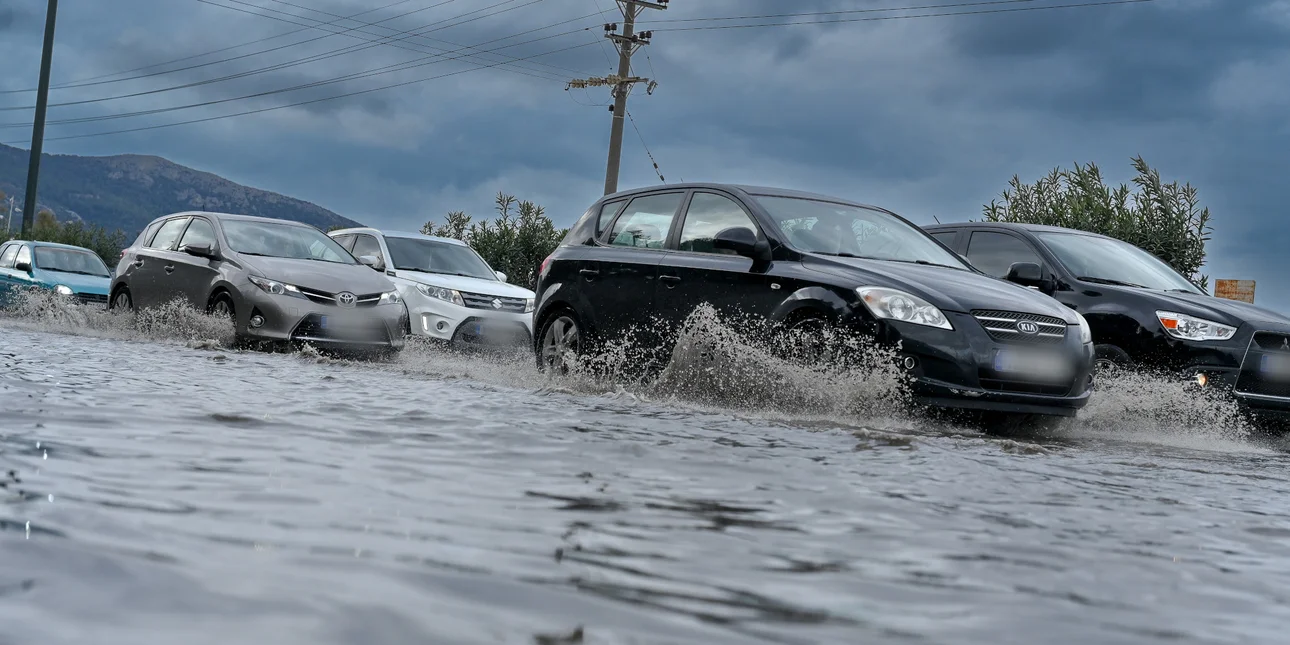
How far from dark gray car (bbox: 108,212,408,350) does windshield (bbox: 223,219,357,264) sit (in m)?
0.01

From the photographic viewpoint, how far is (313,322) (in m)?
11.7

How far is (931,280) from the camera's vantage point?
7117 mm

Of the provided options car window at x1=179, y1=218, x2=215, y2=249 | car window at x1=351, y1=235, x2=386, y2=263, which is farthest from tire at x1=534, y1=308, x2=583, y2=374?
car window at x1=351, y1=235, x2=386, y2=263

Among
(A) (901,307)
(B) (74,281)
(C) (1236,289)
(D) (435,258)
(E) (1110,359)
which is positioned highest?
(C) (1236,289)

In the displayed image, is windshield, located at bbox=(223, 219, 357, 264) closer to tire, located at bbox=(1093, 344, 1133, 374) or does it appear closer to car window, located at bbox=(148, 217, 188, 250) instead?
car window, located at bbox=(148, 217, 188, 250)

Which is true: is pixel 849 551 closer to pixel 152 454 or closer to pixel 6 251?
pixel 152 454

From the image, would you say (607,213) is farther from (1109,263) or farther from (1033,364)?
(1109,263)

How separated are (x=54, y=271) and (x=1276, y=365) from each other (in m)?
15.7

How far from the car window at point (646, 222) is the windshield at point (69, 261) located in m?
12.1

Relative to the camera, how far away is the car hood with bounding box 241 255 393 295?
11883 mm

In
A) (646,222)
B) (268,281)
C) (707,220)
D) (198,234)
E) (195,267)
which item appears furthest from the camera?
(198,234)

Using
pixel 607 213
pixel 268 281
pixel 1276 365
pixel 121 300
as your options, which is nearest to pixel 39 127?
pixel 121 300

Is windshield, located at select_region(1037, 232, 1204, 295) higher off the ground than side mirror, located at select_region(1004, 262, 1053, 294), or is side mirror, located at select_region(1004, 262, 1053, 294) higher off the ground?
windshield, located at select_region(1037, 232, 1204, 295)

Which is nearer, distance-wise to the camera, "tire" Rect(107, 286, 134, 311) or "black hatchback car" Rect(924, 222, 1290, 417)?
"black hatchback car" Rect(924, 222, 1290, 417)
